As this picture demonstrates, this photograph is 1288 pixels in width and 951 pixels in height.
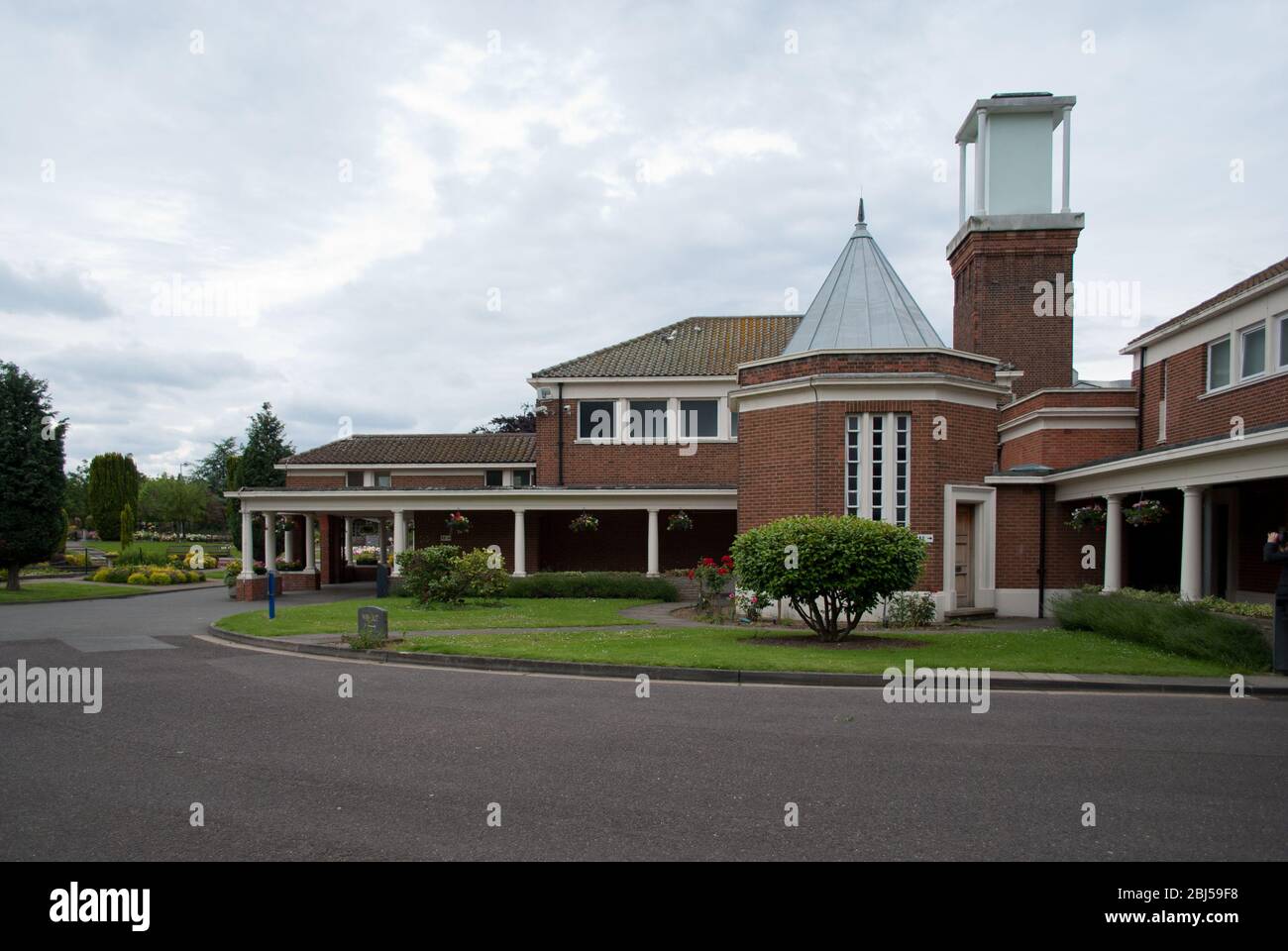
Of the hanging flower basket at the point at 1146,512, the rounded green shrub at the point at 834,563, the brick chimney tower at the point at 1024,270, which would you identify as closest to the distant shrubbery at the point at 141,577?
the rounded green shrub at the point at 834,563

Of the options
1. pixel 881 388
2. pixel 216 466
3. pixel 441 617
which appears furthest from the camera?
pixel 216 466

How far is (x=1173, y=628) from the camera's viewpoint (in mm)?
12633

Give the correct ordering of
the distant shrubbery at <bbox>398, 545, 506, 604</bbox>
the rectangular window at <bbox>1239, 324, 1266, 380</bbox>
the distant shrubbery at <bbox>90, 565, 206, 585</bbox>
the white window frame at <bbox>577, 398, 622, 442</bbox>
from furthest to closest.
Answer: the distant shrubbery at <bbox>90, 565, 206, 585</bbox> < the white window frame at <bbox>577, 398, 622, 442</bbox> < the distant shrubbery at <bbox>398, 545, 506, 604</bbox> < the rectangular window at <bbox>1239, 324, 1266, 380</bbox>

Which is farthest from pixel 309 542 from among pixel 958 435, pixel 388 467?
pixel 958 435

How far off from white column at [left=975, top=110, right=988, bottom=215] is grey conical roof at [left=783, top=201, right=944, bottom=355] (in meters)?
10.4

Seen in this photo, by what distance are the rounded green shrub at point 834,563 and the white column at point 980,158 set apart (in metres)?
19.4

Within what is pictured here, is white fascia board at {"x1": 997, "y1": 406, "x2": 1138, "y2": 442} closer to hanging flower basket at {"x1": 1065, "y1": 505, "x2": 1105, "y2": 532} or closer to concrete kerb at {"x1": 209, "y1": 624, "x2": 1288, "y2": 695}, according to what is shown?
hanging flower basket at {"x1": 1065, "y1": 505, "x2": 1105, "y2": 532}

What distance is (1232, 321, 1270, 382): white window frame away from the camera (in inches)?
623

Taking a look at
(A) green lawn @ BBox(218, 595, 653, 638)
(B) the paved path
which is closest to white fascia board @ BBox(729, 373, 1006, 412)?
(A) green lawn @ BBox(218, 595, 653, 638)

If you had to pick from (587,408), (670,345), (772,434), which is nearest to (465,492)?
(587,408)

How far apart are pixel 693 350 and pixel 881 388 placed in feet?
47.9

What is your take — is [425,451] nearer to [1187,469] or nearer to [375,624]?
[375,624]

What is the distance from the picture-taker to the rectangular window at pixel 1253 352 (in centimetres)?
1628
